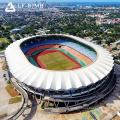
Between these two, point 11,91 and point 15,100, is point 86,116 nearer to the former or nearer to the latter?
point 15,100

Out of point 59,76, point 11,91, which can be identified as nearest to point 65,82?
point 59,76

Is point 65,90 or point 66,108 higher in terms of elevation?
point 65,90

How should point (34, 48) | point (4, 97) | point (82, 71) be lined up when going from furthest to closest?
point (34, 48)
point (4, 97)
point (82, 71)

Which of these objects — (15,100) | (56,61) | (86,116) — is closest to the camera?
(86,116)

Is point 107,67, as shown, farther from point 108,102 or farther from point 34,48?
point 34,48

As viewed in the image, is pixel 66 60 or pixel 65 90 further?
pixel 66 60

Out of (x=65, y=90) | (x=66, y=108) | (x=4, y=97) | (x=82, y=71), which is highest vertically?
(x=82, y=71)

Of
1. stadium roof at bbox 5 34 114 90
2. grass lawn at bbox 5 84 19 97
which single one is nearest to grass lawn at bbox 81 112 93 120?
stadium roof at bbox 5 34 114 90

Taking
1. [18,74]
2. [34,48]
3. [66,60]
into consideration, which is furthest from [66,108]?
[34,48]

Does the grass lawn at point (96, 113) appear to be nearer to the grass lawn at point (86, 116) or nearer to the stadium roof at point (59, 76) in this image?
the grass lawn at point (86, 116)
